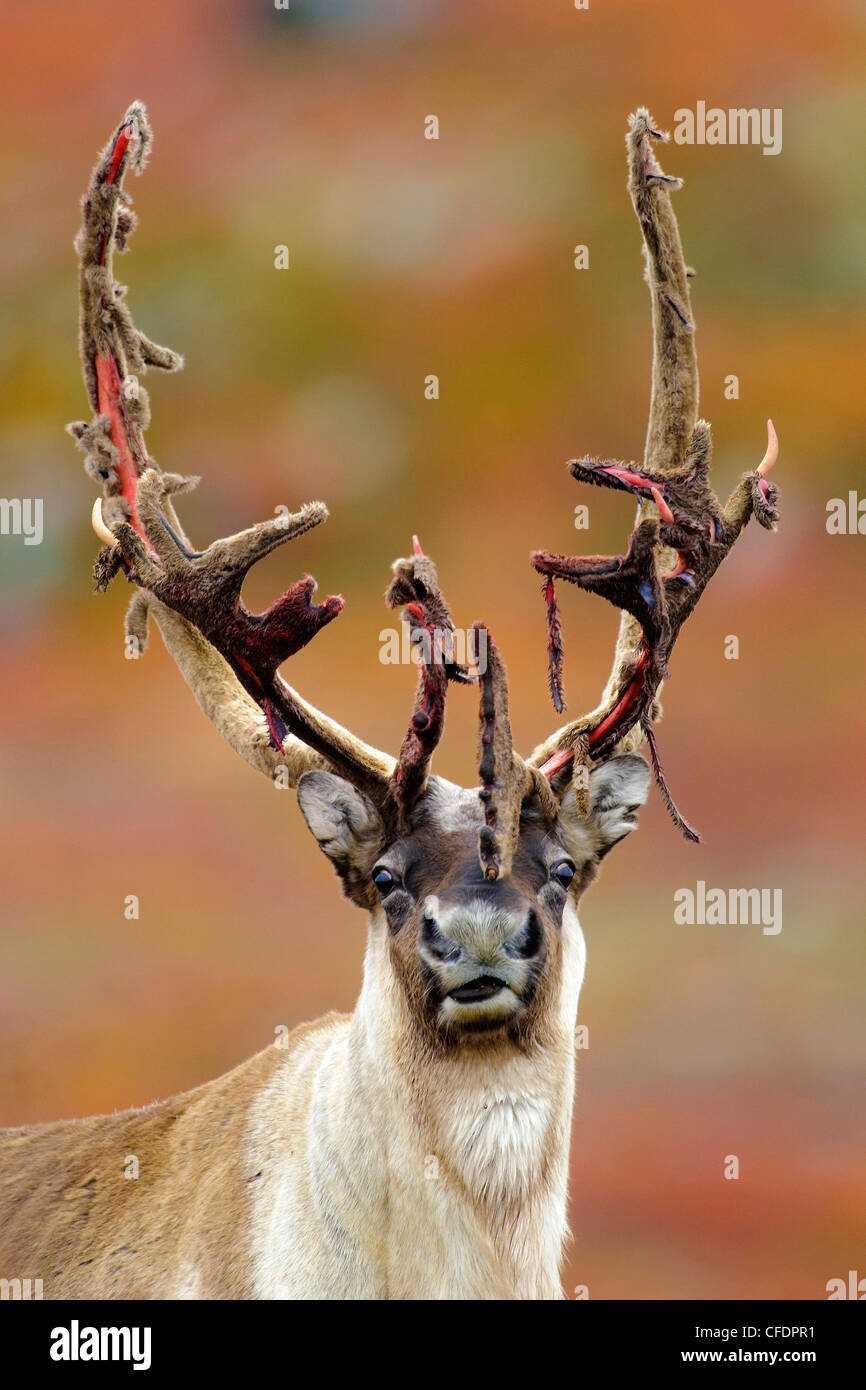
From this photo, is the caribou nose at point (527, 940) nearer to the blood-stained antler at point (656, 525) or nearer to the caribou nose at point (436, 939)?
the caribou nose at point (436, 939)

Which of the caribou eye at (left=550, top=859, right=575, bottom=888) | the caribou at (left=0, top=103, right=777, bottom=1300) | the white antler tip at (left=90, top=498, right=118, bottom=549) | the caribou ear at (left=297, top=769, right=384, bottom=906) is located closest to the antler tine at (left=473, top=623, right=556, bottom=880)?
the caribou at (left=0, top=103, right=777, bottom=1300)

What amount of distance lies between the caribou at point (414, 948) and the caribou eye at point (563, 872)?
16 millimetres

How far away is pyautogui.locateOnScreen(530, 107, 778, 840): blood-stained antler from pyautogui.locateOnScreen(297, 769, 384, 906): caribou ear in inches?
36.5

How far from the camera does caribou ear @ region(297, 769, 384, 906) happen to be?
26.6ft

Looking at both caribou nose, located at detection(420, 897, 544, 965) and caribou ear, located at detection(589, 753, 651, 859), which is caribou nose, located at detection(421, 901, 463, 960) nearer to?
caribou nose, located at detection(420, 897, 544, 965)

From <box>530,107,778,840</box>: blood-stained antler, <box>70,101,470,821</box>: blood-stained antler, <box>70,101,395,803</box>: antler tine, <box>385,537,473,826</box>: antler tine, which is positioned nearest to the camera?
<box>385,537,473,826</box>: antler tine

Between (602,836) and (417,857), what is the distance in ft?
3.56

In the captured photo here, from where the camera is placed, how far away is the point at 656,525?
7.72m

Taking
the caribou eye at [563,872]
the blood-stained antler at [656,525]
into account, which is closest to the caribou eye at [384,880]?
the caribou eye at [563,872]

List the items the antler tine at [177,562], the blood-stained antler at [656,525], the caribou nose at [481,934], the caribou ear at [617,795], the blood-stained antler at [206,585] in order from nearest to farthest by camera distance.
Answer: the caribou nose at [481,934] → the blood-stained antler at [206,585] → the blood-stained antler at [656,525] → the antler tine at [177,562] → the caribou ear at [617,795]

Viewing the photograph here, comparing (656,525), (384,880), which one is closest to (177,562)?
(384,880)

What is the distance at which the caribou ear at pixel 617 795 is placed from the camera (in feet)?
27.3

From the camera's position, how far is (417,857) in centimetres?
783

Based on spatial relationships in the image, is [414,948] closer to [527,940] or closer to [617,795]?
[527,940]
